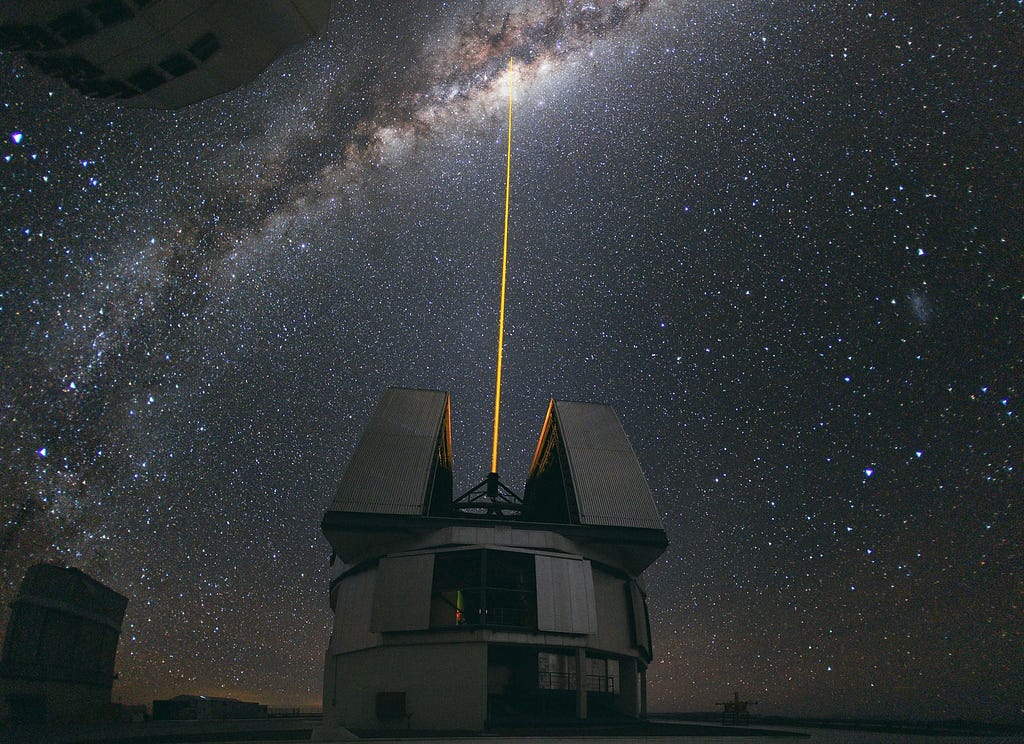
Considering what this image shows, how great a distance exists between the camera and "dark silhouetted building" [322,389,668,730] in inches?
921

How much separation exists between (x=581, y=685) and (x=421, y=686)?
594 centimetres

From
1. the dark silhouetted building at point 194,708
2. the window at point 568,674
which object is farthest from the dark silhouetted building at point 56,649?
the window at point 568,674

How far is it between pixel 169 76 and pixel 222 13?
2587mm

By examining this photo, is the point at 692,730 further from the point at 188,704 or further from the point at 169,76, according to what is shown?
the point at 188,704

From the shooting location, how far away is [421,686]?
2347 centimetres

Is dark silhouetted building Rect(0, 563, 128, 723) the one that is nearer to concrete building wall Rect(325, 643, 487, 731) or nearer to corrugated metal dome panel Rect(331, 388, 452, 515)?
concrete building wall Rect(325, 643, 487, 731)

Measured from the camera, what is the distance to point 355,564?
1117 inches

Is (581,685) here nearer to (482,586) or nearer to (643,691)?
(482,586)

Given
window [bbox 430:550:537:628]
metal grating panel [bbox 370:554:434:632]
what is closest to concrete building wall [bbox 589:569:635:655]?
window [bbox 430:550:537:628]

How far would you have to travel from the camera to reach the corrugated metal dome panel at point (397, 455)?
26453 millimetres

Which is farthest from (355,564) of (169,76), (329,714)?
(169,76)

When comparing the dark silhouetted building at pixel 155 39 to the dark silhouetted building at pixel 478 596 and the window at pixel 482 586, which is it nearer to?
the dark silhouetted building at pixel 478 596

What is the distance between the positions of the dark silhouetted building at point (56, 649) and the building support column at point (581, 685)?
88.8 ft

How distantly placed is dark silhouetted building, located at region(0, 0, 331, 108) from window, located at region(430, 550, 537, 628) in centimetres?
1800
